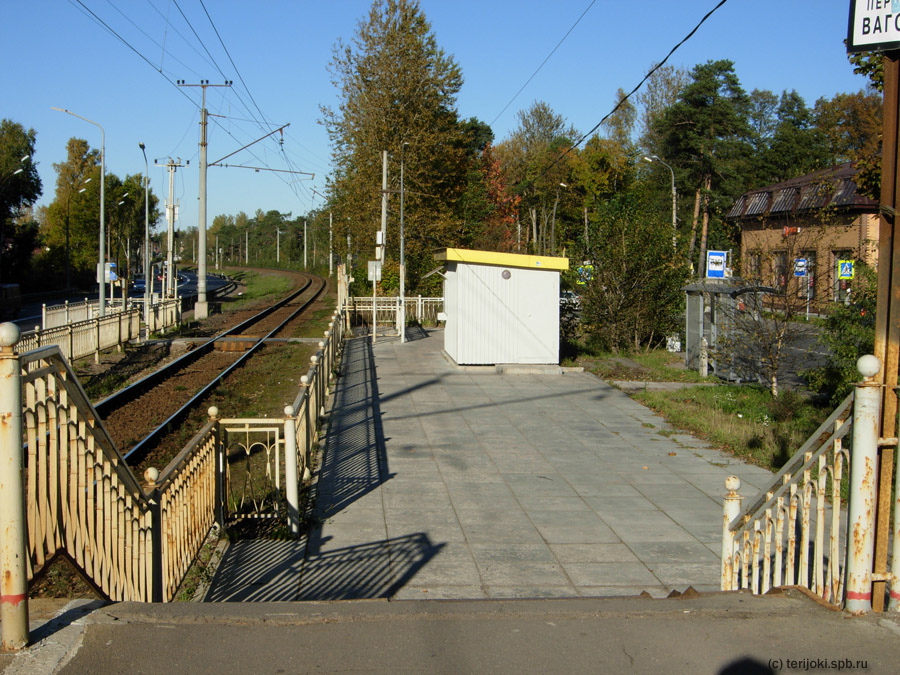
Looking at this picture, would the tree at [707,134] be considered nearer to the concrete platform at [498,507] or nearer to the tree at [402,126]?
the tree at [402,126]

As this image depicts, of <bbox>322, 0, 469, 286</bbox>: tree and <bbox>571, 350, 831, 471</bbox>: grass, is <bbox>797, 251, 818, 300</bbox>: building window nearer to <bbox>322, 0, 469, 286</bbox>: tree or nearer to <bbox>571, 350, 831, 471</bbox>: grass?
<bbox>571, 350, 831, 471</bbox>: grass

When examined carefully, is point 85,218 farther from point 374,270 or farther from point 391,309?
point 374,270

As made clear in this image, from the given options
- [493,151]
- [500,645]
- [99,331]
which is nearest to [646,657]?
[500,645]

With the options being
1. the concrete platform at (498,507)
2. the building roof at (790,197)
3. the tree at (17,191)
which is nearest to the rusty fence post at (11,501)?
the concrete platform at (498,507)

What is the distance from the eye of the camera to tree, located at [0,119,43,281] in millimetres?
53656

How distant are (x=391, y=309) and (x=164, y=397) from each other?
16319 millimetres

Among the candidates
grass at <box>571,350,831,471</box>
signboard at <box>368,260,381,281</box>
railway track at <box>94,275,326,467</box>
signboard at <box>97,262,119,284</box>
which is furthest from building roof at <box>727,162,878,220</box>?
signboard at <box>97,262,119,284</box>

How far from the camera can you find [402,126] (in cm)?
4434

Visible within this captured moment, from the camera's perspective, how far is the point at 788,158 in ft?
181

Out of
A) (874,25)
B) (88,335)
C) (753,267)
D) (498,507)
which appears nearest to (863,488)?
(874,25)

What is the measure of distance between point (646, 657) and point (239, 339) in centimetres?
2557

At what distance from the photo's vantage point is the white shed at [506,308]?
1969 centimetres

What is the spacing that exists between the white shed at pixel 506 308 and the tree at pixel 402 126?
23347 millimetres

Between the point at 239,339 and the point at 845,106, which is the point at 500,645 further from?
the point at 845,106
